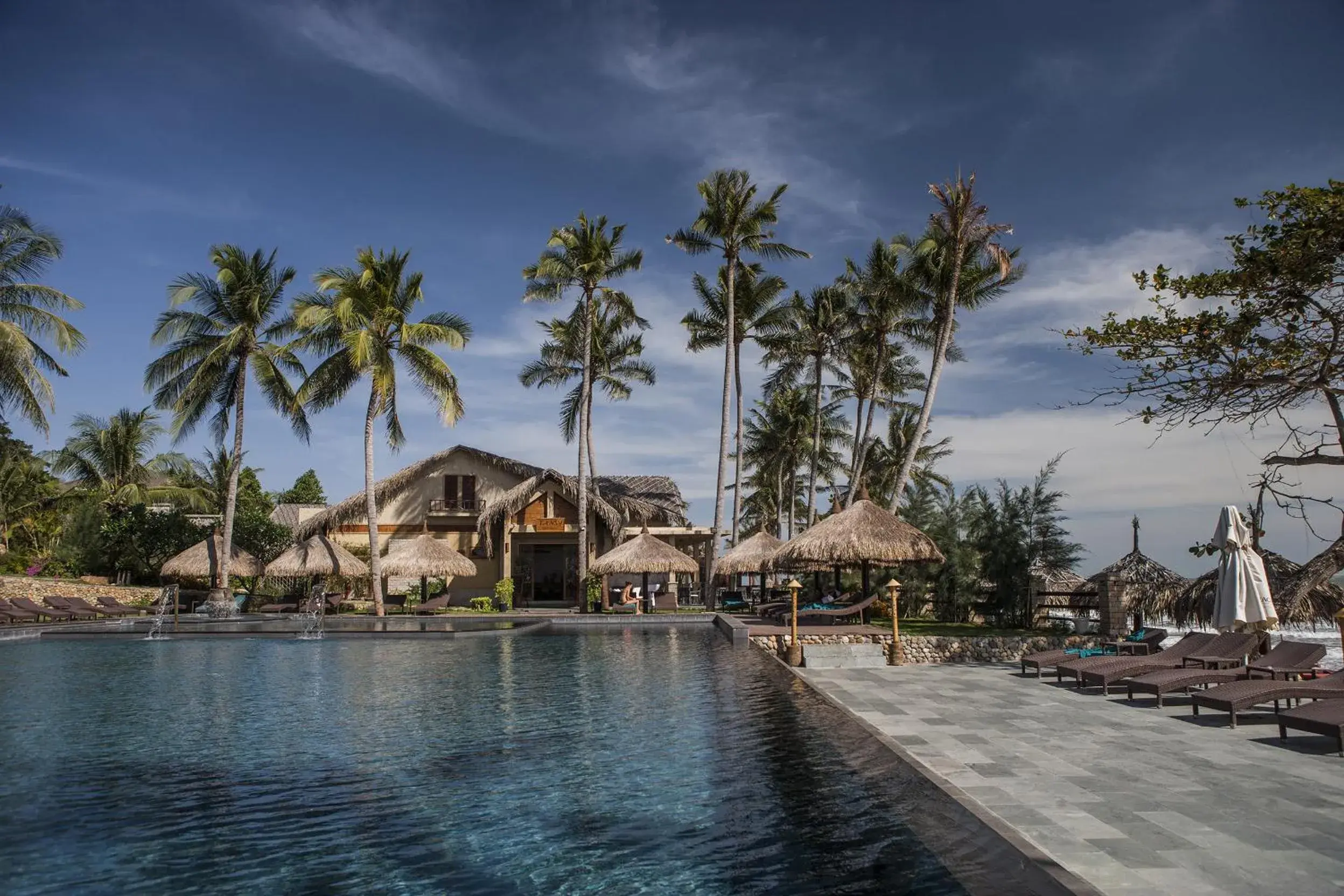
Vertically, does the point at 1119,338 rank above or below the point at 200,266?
below

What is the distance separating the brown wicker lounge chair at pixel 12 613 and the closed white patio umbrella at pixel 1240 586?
24527 mm

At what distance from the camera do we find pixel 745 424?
4538 cm

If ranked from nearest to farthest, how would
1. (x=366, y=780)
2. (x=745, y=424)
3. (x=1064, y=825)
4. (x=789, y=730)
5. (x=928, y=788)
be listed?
(x=1064, y=825), (x=928, y=788), (x=366, y=780), (x=789, y=730), (x=745, y=424)

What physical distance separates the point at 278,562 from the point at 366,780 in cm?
2200

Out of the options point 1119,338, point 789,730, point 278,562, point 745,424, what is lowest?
point 789,730

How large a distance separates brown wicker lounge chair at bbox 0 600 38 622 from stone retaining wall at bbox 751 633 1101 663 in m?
17.7

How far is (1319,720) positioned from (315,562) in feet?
82.4

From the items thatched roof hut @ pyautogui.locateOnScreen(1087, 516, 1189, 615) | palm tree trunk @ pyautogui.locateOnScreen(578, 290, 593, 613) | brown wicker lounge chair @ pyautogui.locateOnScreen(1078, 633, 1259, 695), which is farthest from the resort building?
brown wicker lounge chair @ pyautogui.locateOnScreen(1078, 633, 1259, 695)

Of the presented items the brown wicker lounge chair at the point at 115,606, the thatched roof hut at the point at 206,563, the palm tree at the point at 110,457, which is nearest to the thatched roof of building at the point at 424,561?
the thatched roof hut at the point at 206,563

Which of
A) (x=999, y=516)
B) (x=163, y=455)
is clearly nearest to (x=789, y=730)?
(x=999, y=516)

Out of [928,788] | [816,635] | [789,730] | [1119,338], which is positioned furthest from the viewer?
[816,635]

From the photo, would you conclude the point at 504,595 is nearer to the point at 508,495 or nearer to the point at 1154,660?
the point at 508,495

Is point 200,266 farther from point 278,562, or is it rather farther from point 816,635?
point 816,635

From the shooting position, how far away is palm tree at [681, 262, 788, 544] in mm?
30141
